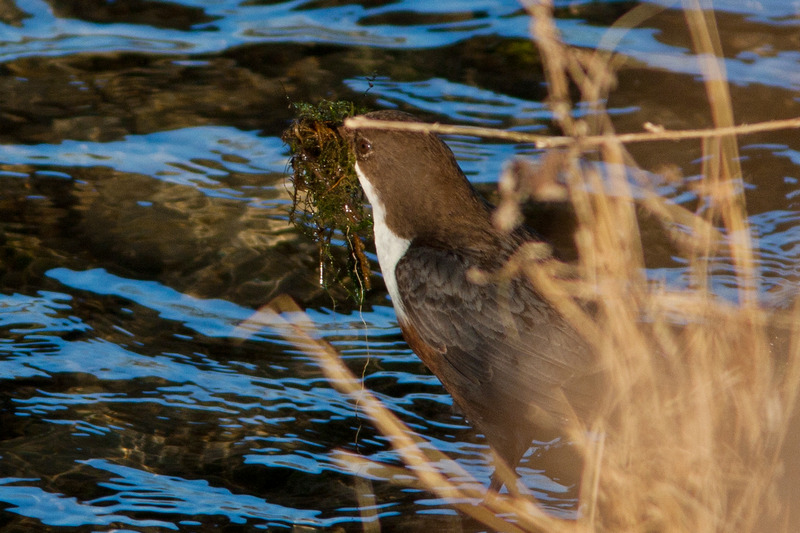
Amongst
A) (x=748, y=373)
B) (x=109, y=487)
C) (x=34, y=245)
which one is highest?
(x=748, y=373)

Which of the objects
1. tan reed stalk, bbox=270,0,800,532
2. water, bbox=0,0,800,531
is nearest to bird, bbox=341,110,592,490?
tan reed stalk, bbox=270,0,800,532

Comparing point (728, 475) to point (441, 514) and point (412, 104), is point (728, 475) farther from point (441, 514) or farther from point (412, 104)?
point (412, 104)

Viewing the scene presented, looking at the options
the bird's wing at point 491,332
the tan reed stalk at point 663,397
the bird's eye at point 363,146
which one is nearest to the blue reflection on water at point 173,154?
the bird's eye at point 363,146

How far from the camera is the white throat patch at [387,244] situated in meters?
4.13

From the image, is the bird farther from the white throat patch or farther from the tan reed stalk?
the tan reed stalk

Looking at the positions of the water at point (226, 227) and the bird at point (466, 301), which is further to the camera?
the water at point (226, 227)

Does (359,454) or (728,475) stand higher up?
(728,475)

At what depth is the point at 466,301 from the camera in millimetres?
3943

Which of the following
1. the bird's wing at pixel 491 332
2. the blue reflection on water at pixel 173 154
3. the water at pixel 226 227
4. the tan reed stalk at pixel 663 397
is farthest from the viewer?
the blue reflection on water at pixel 173 154

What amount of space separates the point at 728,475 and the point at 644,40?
545 centimetres

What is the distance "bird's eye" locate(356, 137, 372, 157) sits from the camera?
4.13m

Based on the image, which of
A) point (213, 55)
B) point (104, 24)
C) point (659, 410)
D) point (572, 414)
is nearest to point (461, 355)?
point (572, 414)

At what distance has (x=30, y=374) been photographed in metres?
4.66

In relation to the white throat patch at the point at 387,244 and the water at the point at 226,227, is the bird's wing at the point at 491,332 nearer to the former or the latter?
the white throat patch at the point at 387,244
